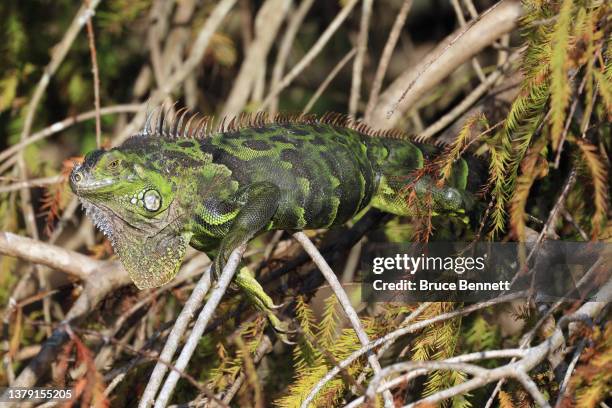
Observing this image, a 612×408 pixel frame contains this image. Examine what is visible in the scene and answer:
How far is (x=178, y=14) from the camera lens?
684 centimetres

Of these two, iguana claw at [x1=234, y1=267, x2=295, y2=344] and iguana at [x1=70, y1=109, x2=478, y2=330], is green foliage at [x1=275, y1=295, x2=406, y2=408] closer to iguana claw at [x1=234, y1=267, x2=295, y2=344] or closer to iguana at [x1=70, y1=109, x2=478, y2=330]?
iguana claw at [x1=234, y1=267, x2=295, y2=344]

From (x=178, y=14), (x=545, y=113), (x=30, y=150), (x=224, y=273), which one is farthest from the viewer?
(x=178, y=14)

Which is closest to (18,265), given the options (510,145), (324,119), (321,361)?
(324,119)

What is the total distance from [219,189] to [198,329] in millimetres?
1064

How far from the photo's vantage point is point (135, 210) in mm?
3688

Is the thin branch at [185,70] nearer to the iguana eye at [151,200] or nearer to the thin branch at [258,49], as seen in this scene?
the thin branch at [258,49]

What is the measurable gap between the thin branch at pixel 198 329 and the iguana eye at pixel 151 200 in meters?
0.64

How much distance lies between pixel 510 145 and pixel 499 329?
4.27ft

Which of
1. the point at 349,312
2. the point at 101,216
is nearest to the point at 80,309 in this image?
the point at 101,216

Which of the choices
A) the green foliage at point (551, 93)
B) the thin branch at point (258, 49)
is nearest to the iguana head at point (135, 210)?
the green foliage at point (551, 93)

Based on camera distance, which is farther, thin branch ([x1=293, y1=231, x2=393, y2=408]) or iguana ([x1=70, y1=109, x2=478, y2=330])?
iguana ([x1=70, y1=109, x2=478, y2=330])

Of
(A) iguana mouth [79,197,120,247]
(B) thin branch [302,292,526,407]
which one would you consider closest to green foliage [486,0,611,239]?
(B) thin branch [302,292,526,407]

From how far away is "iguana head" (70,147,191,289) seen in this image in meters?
3.61

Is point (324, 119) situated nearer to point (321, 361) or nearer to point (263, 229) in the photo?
point (263, 229)
